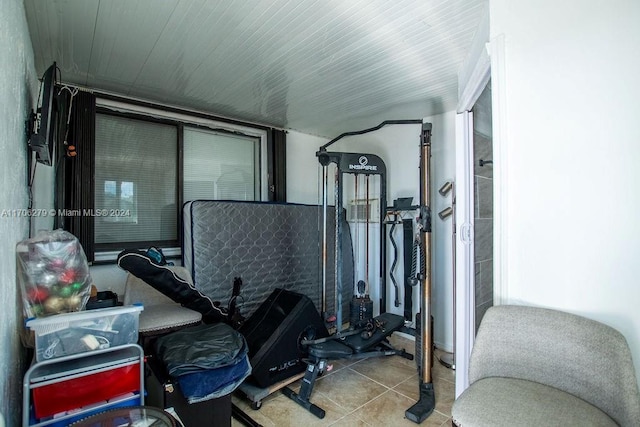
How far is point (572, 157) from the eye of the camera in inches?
51.3

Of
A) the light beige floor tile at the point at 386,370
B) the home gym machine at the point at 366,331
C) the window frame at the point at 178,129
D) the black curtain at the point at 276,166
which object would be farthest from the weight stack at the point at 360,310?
the window frame at the point at 178,129

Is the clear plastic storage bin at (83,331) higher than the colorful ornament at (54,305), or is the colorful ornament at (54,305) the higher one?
the colorful ornament at (54,305)

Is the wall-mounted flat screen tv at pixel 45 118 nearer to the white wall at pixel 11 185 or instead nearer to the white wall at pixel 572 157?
the white wall at pixel 11 185

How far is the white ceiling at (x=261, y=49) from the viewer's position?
163 cm

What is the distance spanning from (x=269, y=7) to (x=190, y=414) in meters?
2.08

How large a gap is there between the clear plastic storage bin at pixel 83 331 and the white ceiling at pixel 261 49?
4.85 ft

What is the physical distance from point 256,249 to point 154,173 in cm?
117

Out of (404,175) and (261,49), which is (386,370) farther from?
(261,49)

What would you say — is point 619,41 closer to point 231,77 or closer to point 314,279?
point 231,77

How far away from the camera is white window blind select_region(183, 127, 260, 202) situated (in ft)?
10.5

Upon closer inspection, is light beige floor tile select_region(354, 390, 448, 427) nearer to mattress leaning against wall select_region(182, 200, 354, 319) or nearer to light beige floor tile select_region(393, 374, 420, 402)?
light beige floor tile select_region(393, 374, 420, 402)

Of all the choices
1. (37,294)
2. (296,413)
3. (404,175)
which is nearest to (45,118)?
(37,294)

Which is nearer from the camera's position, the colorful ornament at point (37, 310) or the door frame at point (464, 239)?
the colorful ornament at point (37, 310)

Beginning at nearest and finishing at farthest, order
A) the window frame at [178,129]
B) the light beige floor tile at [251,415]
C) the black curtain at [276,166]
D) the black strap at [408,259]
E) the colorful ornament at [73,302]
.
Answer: the colorful ornament at [73,302] → the light beige floor tile at [251,415] → the window frame at [178,129] → the black strap at [408,259] → the black curtain at [276,166]
